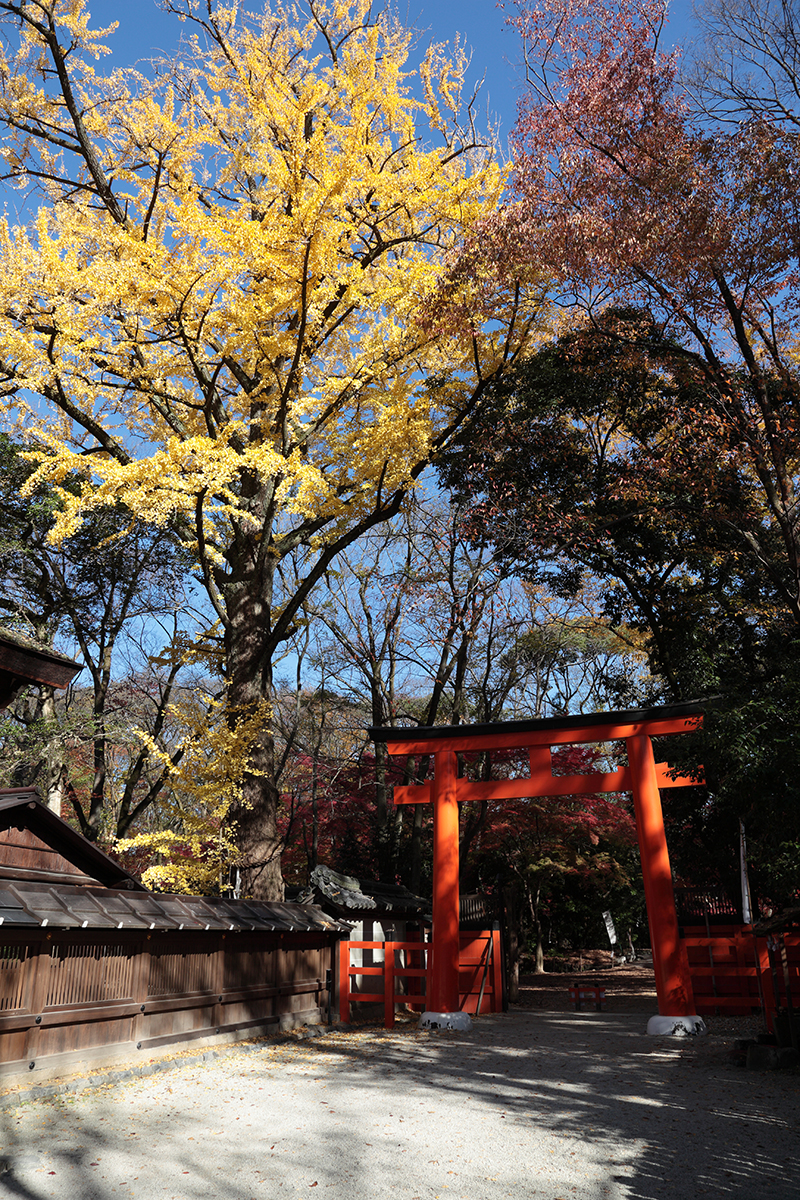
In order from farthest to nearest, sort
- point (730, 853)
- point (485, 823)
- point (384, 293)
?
point (485, 823)
point (730, 853)
point (384, 293)

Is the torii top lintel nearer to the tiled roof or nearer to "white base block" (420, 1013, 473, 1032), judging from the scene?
the tiled roof

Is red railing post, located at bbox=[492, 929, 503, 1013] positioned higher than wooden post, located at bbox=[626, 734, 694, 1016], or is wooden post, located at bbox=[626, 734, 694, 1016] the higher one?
wooden post, located at bbox=[626, 734, 694, 1016]

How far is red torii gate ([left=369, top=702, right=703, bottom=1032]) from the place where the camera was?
9.41m

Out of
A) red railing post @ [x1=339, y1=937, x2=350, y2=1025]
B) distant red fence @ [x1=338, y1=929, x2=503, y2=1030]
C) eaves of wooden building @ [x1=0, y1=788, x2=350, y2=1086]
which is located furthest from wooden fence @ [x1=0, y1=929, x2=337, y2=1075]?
distant red fence @ [x1=338, y1=929, x2=503, y2=1030]

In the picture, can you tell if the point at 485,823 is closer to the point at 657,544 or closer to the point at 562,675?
the point at 657,544

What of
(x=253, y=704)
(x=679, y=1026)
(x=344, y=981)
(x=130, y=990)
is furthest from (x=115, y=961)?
(x=679, y=1026)

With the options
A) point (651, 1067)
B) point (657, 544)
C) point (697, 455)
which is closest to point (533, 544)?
point (657, 544)

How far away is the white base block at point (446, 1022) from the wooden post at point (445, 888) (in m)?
0.08

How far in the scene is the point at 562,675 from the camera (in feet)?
78.1

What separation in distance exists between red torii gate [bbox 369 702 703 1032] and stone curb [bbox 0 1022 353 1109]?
7.27 ft

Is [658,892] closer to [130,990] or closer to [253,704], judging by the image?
[253,704]

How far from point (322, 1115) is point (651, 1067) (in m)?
3.49

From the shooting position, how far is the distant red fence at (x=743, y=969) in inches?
334

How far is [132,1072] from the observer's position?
21.4ft
